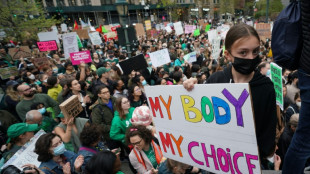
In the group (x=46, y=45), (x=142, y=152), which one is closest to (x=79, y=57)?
(x=46, y=45)

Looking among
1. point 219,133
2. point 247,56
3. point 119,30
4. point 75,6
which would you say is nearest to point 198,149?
point 219,133

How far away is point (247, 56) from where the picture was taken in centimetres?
150

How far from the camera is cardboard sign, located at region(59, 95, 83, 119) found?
308 centimetres

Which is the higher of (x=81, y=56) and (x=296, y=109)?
(x=81, y=56)

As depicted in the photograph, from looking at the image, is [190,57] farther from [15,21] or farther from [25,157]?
[15,21]

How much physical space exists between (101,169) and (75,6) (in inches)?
1842

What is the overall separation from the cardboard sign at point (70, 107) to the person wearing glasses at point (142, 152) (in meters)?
1.09

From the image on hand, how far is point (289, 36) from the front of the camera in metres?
1.28

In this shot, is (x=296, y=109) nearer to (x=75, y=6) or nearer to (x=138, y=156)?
(x=138, y=156)

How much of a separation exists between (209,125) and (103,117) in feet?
9.70

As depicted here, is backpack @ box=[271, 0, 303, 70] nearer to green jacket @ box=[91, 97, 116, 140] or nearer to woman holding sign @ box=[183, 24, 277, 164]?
woman holding sign @ box=[183, 24, 277, 164]

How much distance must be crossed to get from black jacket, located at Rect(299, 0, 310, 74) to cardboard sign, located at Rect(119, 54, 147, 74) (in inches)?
202

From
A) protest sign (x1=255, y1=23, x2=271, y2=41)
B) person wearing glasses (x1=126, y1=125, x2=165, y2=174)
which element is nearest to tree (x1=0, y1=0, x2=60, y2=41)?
person wearing glasses (x1=126, y1=125, x2=165, y2=174)

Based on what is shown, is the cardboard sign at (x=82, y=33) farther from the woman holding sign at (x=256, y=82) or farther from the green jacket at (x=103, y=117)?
the woman holding sign at (x=256, y=82)
